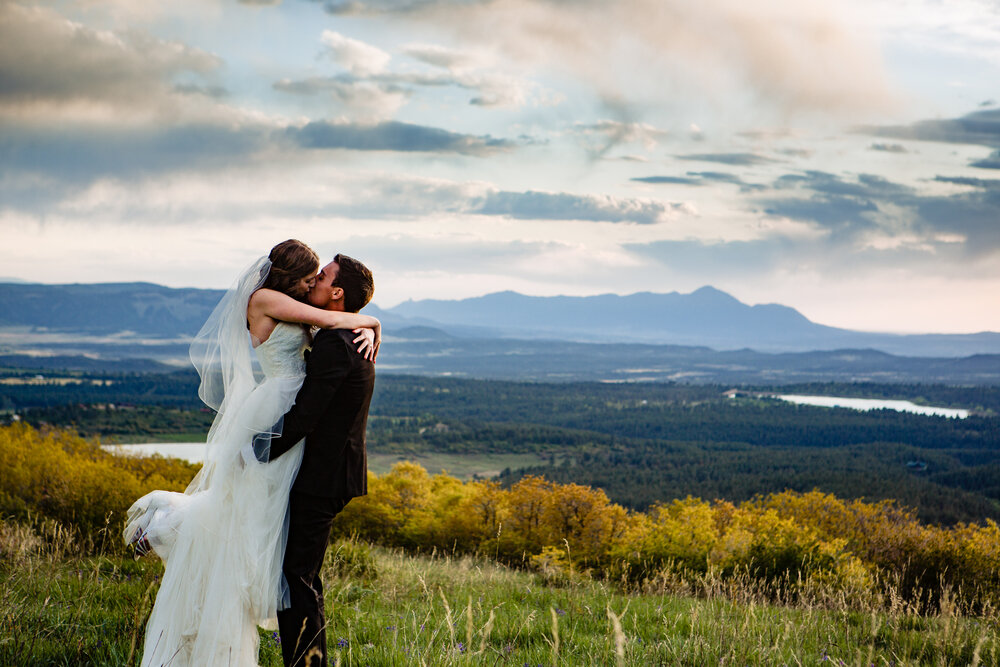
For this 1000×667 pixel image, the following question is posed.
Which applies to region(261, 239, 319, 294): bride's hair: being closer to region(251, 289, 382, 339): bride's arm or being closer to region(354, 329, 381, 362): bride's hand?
A: region(251, 289, 382, 339): bride's arm

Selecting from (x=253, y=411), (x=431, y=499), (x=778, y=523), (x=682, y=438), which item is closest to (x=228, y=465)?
(x=253, y=411)

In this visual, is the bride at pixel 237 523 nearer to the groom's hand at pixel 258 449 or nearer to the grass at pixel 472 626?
the groom's hand at pixel 258 449

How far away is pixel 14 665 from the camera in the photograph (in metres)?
4.12

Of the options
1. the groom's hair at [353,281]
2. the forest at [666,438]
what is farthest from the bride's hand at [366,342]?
the forest at [666,438]

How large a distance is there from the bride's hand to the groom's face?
1.18 feet

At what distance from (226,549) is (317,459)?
0.67m

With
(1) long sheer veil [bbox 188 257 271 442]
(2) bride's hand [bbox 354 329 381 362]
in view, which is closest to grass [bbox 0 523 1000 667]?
(1) long sheer veil [bbox 188 257 271 442]

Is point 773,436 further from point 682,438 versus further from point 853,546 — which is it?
point 853,546

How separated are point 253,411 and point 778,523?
14.6 meters

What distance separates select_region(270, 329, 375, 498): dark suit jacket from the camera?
3750mm

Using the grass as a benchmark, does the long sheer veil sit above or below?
above

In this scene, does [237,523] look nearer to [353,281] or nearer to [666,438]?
[353,281]

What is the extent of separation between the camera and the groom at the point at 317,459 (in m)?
3.76

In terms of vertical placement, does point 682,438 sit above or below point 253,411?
below
